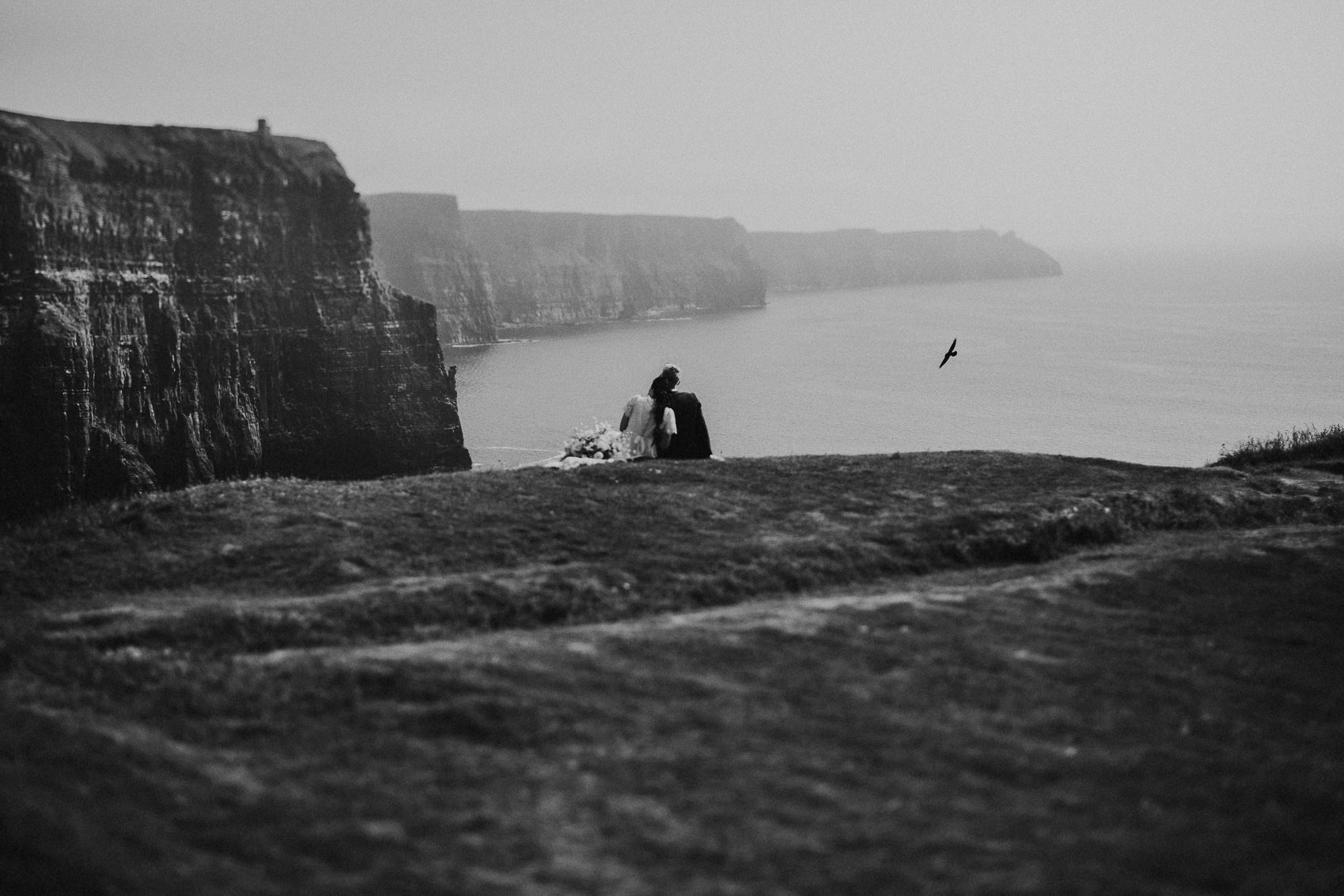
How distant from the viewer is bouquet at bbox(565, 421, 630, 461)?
20.6m

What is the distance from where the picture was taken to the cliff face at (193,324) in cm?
7650

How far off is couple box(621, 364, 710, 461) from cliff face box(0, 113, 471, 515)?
6282 cm

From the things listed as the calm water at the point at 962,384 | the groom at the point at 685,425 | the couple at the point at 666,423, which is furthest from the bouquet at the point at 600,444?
the calm water at the point at 962,384

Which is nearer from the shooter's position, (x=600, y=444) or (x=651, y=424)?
(x=651, y=424)

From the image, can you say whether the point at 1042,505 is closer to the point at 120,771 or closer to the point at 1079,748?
the point at 1079,748

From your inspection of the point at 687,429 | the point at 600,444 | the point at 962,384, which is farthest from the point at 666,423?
the point at 962,384

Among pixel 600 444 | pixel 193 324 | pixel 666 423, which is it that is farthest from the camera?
pixel 193 324

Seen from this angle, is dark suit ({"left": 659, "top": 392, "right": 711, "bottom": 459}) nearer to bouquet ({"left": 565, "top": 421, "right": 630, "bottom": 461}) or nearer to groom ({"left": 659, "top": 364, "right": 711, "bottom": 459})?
groom ({"left": 659, "top": 364, "right": 711, "bottom": 459})

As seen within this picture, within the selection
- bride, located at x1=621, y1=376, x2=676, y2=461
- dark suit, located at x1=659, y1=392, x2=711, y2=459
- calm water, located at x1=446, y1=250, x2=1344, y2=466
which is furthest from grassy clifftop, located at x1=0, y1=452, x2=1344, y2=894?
calm water, located at x1=446, y1=250, x2=1344, y2=466

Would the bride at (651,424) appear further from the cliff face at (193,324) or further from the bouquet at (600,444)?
the cliff face at (193,324)

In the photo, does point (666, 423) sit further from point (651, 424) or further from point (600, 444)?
point (600, 444)

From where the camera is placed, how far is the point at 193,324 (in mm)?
87062

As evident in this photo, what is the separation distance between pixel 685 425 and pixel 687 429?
8cm

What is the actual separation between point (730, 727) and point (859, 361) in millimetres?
125698
